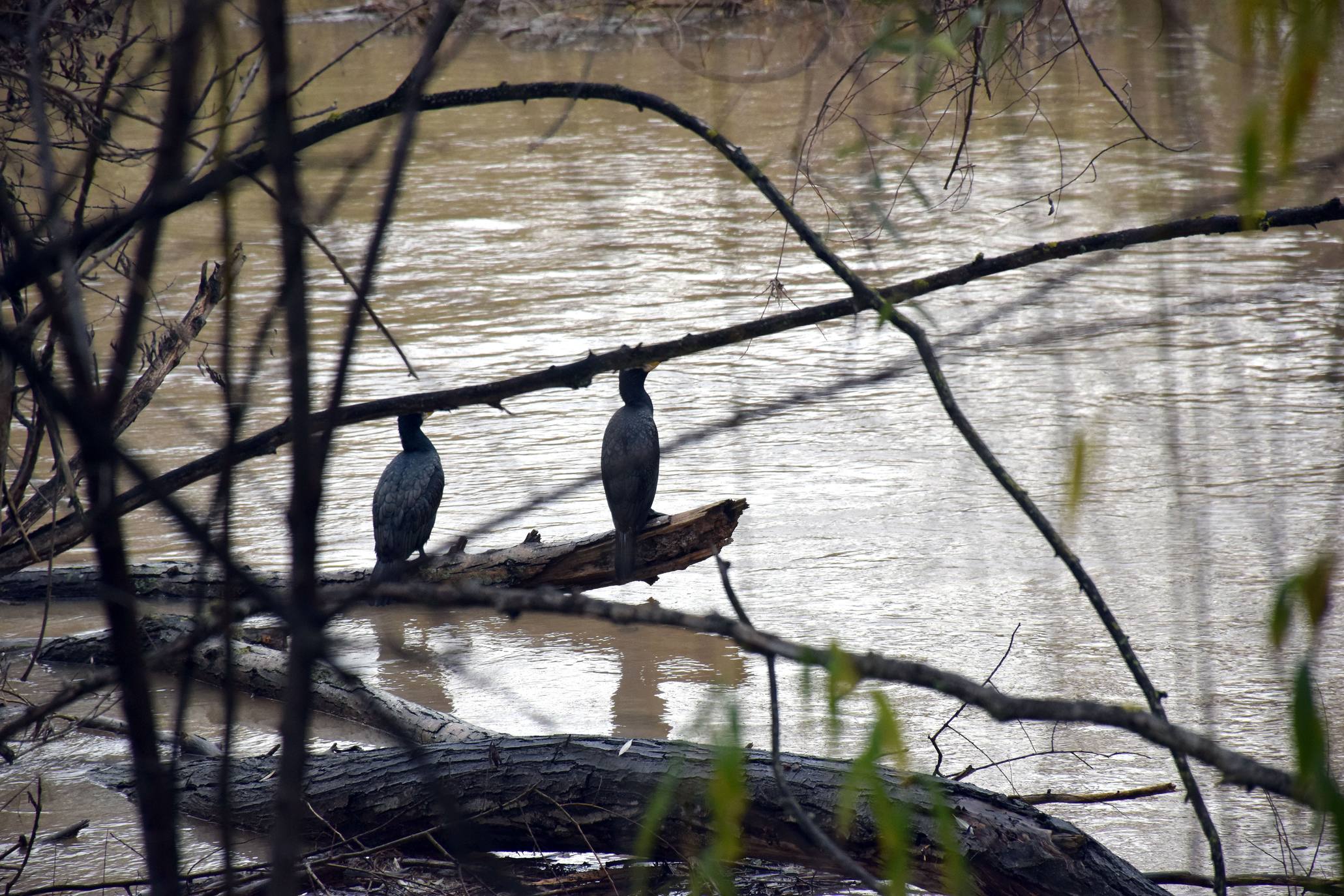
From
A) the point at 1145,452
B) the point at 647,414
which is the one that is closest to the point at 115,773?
the point at 647,414

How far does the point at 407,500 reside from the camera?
211 inches

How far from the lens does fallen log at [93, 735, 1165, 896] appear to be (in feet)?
8.98

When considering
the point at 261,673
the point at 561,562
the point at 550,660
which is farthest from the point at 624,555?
the point at 261,673

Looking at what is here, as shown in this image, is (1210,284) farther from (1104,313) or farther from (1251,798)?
(1251,798)

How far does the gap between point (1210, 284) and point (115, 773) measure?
8.49 m

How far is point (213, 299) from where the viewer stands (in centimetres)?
446

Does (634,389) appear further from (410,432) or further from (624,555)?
(410,432)

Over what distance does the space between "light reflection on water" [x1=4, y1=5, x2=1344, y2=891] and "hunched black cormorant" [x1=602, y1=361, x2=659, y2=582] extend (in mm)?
361

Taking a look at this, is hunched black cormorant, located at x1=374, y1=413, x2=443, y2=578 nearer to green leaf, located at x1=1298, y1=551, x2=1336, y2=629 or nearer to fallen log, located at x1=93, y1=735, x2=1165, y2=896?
fallen log, located at x1=93, y1=735, x2=1165, y2=896

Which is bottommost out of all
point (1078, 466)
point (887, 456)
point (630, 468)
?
point (887, 456)

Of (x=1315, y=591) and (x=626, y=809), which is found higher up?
(x=1315, y=591)

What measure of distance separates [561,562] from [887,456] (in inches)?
108

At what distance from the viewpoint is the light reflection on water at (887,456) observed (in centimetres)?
416

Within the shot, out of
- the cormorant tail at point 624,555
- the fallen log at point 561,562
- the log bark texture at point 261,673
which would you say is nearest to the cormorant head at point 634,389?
the fallen log at point 561,562
